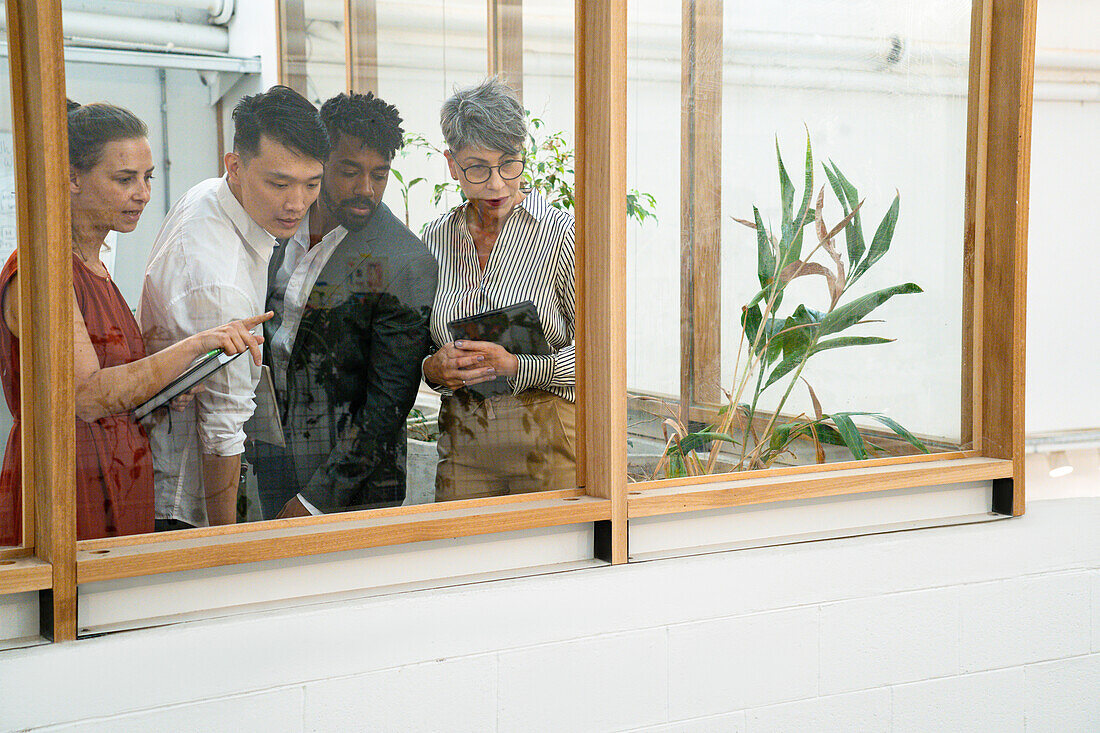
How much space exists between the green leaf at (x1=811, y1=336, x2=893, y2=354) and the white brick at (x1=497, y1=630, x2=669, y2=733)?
0.80 m

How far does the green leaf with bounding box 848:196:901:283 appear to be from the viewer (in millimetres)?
2377

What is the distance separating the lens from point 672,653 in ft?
6.82

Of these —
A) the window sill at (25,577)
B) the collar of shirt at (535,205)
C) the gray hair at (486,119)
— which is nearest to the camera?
the window sill at (25,577)

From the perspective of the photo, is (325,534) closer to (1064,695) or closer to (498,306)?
(498,306)

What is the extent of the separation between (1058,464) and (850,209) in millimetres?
1222

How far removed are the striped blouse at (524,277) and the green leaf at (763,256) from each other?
0.48 metres

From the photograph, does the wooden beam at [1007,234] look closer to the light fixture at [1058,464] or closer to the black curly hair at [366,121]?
the light fixture at [1058,464]

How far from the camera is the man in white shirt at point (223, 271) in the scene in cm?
168

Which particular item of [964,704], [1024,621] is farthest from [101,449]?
[1024,621]

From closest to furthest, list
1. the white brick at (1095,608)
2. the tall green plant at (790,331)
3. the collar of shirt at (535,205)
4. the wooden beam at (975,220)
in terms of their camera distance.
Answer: the collar of shirt at (535,205) → the tall green plant at (790,331) → the wooden beam at (975,220) → the white brick at (1095,608)

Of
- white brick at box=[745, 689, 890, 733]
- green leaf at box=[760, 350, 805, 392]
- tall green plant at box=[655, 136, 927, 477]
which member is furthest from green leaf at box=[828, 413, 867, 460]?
white brick at box=[745, 689, 890, 733]

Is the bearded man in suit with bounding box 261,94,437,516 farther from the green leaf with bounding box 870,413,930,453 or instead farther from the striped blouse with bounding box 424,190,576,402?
the green leaf with bounding box 870,413,930,453

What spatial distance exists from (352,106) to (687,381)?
940 mm

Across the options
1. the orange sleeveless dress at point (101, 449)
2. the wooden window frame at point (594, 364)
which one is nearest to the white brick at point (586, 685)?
the wooden window frame at point (594, 364)
